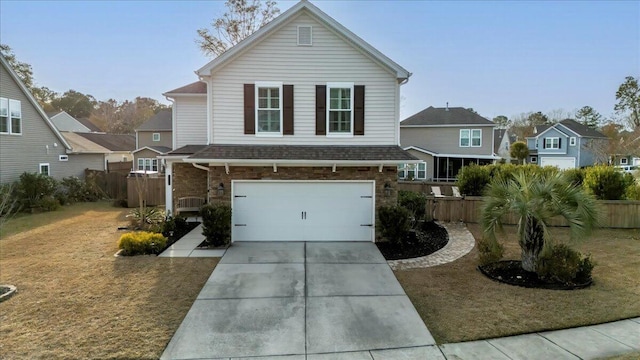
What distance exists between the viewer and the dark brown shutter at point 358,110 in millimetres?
11750

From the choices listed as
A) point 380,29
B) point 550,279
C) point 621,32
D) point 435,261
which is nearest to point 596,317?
point 550,279

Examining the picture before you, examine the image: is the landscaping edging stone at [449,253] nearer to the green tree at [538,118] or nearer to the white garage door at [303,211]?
the white garage door at [303,211]

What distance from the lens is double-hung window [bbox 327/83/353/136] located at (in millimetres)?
11781

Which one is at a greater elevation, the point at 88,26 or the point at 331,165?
the point at 88,26

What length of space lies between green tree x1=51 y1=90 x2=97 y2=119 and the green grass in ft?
144

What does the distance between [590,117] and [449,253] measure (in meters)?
54.8

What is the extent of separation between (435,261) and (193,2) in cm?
1396

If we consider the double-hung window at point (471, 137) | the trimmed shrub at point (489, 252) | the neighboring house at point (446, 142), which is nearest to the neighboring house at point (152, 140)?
the neighboring house at point (446, 142)

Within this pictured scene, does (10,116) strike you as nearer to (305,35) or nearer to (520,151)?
(305,35)

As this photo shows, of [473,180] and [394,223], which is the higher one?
[473,180]

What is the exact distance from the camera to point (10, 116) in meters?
18.8

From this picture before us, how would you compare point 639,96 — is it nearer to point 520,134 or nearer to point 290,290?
point 520,134

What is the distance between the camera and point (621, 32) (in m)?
13.7

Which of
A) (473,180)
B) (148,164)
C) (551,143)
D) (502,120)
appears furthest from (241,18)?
(502,120)
